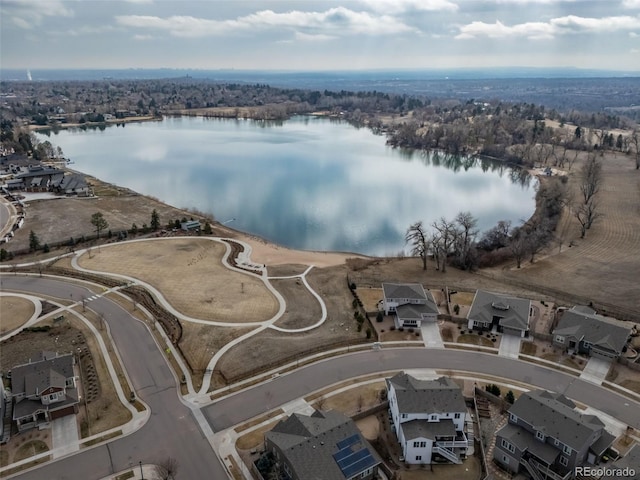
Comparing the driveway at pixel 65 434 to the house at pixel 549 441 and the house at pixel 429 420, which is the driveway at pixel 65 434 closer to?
the house at pixel 429 420

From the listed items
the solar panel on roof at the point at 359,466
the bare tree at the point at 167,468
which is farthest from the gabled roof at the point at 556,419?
the bare tree at the point at 167,468

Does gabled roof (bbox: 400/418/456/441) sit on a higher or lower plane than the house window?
higher

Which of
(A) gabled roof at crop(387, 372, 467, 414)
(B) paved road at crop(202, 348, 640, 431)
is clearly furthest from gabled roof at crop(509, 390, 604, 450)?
(B) paved road at crop(202, 348, 640, 431)

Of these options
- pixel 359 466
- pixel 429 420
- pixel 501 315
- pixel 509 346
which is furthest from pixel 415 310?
pixel 359 466

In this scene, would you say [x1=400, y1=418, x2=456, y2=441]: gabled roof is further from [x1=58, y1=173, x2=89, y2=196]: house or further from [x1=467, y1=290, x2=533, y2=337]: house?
[x1=58, y1=173, x2=89, y2=196]: house

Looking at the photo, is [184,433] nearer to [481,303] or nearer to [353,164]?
[481,303]
